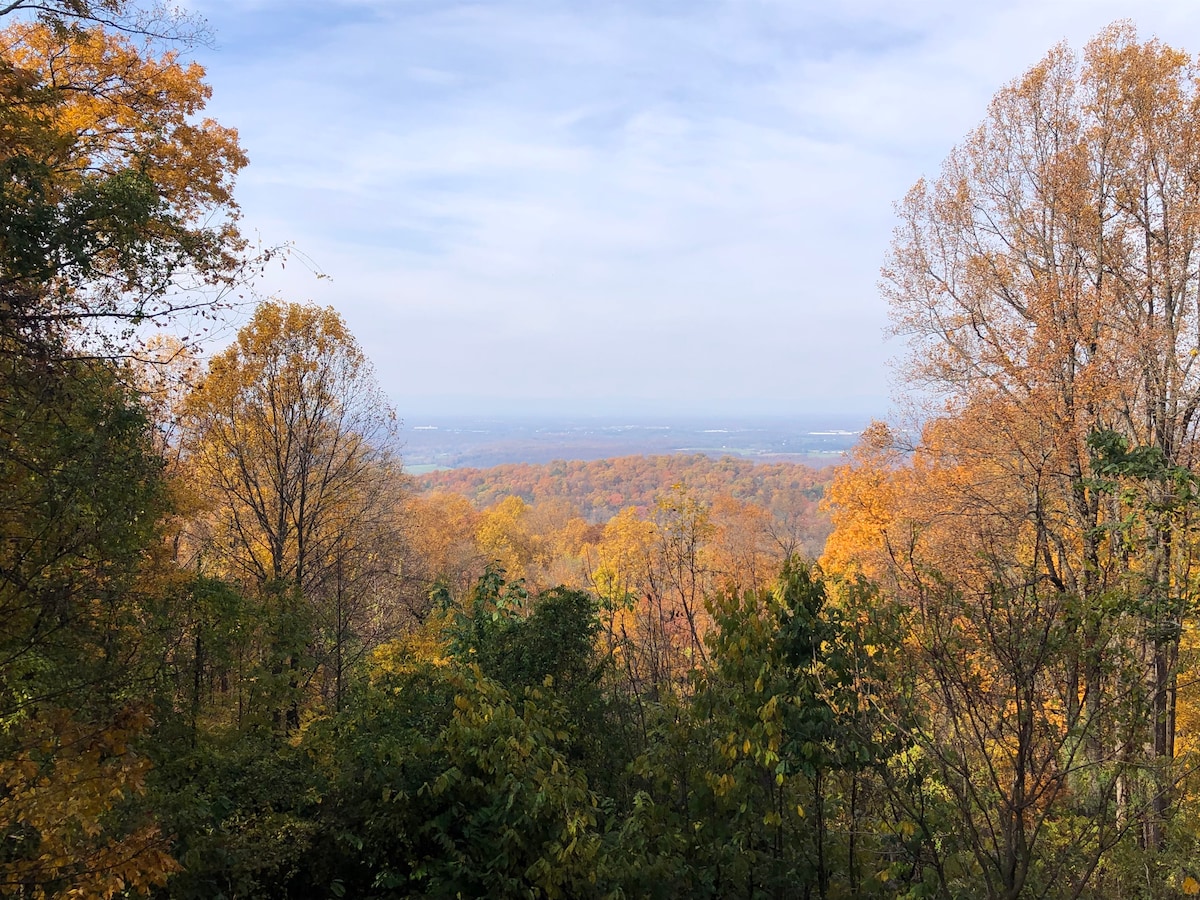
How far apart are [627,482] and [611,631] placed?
282 ft

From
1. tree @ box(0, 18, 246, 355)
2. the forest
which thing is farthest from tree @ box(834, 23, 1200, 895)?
tree @ box(0, 18, 246, 355)

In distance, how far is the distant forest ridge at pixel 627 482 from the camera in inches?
2731

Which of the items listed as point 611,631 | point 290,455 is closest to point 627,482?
point 290,455

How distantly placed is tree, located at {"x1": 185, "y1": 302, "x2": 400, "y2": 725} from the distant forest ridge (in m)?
52.6

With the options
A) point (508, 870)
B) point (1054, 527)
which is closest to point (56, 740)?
point (508, 870)

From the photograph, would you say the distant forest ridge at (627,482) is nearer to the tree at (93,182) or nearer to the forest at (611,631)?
the forest at (611,631)

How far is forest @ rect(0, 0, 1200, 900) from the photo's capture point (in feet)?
13.0

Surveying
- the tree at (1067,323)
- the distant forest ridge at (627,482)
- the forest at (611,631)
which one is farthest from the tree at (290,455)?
the distant forest ridge at (627,482)

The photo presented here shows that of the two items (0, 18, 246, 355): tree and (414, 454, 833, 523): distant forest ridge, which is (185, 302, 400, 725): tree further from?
(414, 454, 833, 523): distant forest ridge

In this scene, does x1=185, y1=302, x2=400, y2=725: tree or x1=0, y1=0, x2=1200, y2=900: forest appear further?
x1=185, y1=302, x2=400, y2=725: tree

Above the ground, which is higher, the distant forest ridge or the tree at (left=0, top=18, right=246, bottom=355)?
the tree at (left=0, top=18, right=246, bottom=355)

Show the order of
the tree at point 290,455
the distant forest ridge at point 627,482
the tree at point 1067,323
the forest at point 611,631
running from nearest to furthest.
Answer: the forest at point 611,631, the tree at point 1067,323, the tree at point 290,455, the distant forest ridge at point 627,482

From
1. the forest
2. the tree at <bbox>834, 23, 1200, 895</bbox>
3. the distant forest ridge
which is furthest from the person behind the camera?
the distant forest ridge

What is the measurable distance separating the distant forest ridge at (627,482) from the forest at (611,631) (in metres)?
52.8
